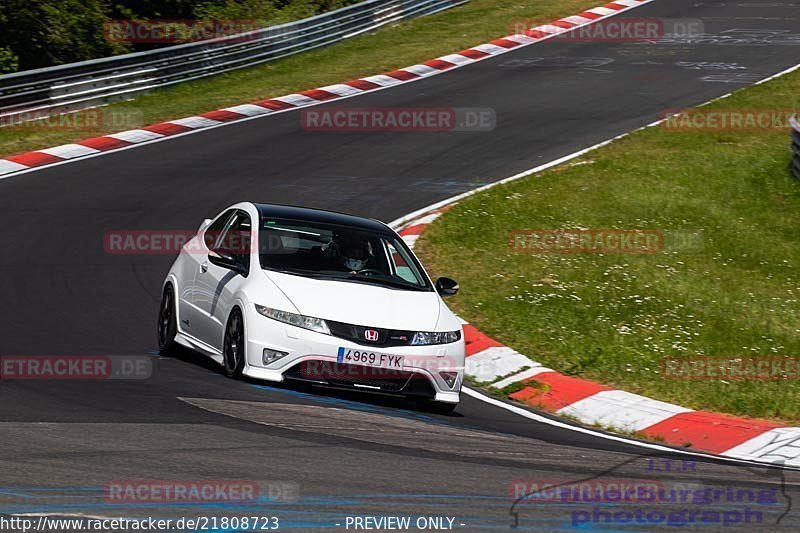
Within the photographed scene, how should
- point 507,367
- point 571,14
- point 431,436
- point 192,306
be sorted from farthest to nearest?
point 571,14
point 507,367
point 192,306
point 431,436

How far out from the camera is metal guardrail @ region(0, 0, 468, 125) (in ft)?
73.4

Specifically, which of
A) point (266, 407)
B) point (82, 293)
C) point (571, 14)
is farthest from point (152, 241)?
point (571, 14)

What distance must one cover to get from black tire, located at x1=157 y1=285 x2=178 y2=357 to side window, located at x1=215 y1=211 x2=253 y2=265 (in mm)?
624

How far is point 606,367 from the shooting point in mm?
11602

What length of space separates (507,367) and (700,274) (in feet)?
12.5

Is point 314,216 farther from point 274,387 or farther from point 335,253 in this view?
point 274,387

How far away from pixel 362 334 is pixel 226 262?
1633mm

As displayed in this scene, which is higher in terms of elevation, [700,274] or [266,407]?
[266,407]

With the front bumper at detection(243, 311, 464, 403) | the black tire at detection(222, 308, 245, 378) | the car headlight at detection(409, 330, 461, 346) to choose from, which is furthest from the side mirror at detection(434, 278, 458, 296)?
the black tire at detection(222, 308, 245, 378)

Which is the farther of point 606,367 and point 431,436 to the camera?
point 606,367

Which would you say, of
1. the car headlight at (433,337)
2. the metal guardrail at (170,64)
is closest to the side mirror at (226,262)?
the car headlight at (433,337)

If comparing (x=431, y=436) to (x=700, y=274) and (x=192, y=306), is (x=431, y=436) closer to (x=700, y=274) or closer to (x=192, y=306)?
(x=192, y=306)

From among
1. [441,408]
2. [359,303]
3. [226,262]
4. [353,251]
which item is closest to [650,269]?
[353,251]

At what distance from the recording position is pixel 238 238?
10938 millimetres
